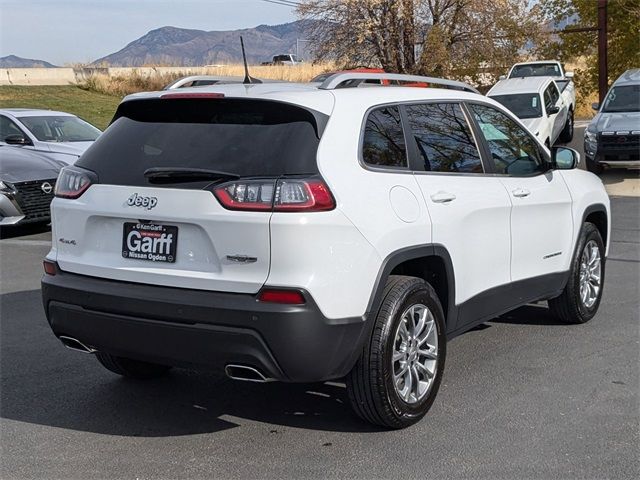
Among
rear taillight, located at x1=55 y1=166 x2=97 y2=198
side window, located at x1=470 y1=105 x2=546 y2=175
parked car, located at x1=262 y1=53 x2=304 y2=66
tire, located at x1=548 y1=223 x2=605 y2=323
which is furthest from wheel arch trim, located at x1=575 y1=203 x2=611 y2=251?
parked car, located at x1=262 y1=53 x2=304 y2=66

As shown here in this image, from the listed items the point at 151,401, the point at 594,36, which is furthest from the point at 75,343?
the point at 594,36

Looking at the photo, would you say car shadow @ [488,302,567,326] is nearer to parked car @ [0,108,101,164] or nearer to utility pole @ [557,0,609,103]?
parked car @ [0,108,101,164]

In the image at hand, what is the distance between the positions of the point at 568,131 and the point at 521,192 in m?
Answer: 18.3

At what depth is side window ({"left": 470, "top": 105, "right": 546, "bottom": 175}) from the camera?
18.7 ft

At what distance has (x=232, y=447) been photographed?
4422 mm

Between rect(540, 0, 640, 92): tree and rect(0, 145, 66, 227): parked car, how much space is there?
1954 cm

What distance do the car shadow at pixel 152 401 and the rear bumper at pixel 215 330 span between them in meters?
0.36

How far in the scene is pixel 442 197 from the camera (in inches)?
193

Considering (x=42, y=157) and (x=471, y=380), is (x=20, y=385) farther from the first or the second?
(x=42, y=157)

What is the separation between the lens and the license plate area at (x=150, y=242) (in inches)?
167

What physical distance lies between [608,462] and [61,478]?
2.55 m

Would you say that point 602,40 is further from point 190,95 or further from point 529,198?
point 190,95

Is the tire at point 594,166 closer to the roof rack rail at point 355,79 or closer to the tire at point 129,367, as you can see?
the roof rack rail at point 355,79

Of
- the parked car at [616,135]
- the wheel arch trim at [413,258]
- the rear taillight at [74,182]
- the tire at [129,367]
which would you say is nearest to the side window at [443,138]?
the wheel arch trim at [413,258]
